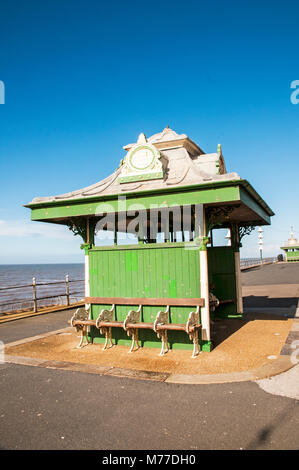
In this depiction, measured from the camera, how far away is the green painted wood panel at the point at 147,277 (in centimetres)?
766

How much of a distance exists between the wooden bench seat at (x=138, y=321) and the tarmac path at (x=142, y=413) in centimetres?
163

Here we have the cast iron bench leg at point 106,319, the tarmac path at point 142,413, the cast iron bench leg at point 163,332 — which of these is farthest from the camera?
the cast iron bench leg at point 106,319

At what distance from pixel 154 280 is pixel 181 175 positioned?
2641 millimetres

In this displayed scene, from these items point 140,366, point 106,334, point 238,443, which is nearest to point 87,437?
point 238,443

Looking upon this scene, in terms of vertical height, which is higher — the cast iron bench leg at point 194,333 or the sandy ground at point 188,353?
the cast iron bench leg at point 194,333

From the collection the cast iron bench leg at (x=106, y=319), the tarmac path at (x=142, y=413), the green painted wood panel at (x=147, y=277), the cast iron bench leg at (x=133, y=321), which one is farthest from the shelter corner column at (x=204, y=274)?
the cast iron bench leg at (x=106, y=319)

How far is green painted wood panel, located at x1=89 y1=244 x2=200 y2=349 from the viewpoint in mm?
7664

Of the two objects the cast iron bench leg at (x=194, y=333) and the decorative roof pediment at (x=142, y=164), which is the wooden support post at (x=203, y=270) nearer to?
the cast iron bench leg at (x=194, y=333)

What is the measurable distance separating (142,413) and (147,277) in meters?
3.93

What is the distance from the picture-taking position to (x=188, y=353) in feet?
24.0

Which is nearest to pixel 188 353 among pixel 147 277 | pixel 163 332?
pixel 163 332

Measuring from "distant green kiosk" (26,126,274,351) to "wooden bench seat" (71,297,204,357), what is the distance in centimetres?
10
